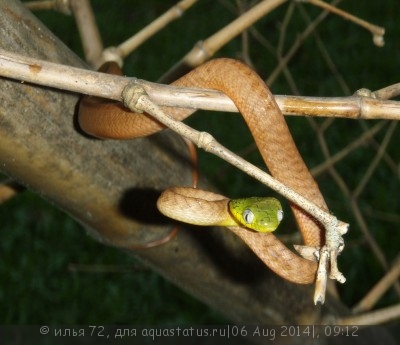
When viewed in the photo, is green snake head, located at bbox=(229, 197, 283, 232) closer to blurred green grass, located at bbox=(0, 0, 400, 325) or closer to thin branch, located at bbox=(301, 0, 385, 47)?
thin branch, located at bbox=(301, 0, 385, 47)

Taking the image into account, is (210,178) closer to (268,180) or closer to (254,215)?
(254,215)

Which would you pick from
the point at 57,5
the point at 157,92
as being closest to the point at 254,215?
the point at 157,92

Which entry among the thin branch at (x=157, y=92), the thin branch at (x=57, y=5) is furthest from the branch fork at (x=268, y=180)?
the thin branch at (x=57, y=5)

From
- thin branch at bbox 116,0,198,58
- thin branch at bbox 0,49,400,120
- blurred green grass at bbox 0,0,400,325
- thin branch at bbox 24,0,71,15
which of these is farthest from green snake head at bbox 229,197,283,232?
blurred green grass at bbox 0,0,400,325

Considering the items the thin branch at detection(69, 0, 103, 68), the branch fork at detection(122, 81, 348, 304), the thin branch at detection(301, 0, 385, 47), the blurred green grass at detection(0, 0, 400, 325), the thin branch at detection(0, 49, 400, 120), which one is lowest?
A: the branch fork at detection(122, 81, 348, 304)

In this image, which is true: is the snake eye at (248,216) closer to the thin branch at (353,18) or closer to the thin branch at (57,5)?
the thin branch at (353,18)

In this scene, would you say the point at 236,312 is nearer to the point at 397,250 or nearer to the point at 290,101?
the point at 290,101
